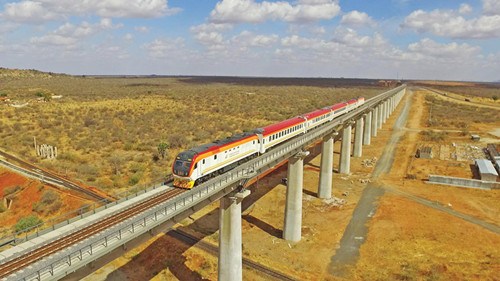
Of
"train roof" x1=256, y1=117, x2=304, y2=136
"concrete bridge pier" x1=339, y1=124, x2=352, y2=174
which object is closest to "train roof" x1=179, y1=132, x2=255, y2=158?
"train roof" x1=256, y1=117, x2=304, y2=136

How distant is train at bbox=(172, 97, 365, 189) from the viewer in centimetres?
2495

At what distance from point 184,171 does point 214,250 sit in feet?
39.6

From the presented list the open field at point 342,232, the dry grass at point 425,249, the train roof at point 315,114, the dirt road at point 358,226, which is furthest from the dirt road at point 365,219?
the train roof at point 315,114

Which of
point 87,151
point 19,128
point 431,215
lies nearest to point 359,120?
point 431,215

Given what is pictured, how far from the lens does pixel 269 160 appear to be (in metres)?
30.2

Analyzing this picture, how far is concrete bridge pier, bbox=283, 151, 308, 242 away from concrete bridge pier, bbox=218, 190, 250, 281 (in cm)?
1145

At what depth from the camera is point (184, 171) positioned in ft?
80.6

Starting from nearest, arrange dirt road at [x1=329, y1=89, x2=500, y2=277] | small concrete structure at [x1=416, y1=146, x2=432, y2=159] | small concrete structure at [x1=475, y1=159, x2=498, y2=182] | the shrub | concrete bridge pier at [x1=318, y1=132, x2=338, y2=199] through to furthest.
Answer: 1. dirt road at [x1=329, y1=89, x2=500, y2=277]
2. the shrub
3. concrete bridge pier at [x1=318, y1=132, x2=338, y2=199]
4. small concrete structure at [x1=475, y1=159, x2=498, y2=182]
5. small concrete structure at [x1=416, y1=146, x2=432, y2=159]

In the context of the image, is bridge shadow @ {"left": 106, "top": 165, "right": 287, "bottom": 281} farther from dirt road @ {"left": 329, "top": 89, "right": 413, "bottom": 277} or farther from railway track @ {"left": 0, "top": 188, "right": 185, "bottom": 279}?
railway track @ {"left": 0, "top": 188, "right": 185, "bottom": 279}

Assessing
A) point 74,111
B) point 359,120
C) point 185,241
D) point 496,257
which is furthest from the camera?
point 74,111

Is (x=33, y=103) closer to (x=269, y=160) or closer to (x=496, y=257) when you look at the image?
(x=269, y=160)

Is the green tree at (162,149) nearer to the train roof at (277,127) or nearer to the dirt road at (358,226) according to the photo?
the train roof at (277,127)

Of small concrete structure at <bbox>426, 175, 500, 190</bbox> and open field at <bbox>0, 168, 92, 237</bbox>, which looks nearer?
open field at <bbox>0, 168, 92, 237</bbox>

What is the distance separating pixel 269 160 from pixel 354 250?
13565 millimetres
